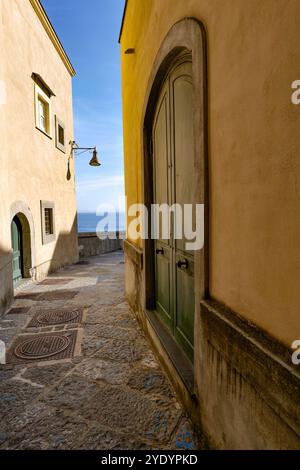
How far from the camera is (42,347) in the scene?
13.3ft

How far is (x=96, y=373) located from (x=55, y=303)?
3.46m

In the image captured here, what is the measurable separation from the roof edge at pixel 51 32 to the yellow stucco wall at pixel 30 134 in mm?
178

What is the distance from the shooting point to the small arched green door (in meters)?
7.84

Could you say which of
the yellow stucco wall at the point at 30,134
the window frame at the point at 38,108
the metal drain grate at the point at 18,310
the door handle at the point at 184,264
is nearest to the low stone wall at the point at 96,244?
the yellow stucco wall at the point at 30,134

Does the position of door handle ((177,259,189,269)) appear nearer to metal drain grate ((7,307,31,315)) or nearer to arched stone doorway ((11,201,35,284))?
metal drain grate ((7,307,31,315))

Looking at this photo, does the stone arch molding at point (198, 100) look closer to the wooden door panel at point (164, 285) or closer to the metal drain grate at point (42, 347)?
the wooden door panel at point (164, 285)

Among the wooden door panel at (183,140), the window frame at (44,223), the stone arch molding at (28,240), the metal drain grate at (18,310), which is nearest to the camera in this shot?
the wooden door panel at (183,140)

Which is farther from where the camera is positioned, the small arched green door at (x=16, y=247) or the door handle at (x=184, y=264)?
the small arched green door at (x=16, y=247)

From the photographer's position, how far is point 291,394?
113 centimetres

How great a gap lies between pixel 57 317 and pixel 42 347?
136 cm

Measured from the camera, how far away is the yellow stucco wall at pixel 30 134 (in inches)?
243

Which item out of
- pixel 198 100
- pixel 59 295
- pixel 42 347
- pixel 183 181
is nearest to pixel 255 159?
pixel 198 100
